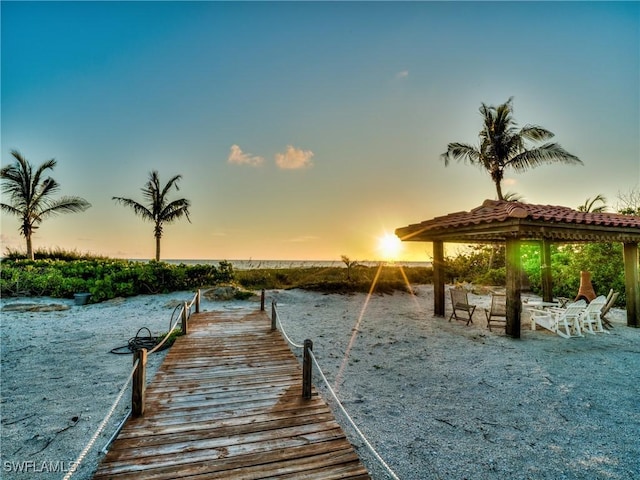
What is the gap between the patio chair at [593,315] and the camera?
816cm

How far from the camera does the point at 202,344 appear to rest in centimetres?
636

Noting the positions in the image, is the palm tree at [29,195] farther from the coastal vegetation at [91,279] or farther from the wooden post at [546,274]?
the wooden post at [546,274]

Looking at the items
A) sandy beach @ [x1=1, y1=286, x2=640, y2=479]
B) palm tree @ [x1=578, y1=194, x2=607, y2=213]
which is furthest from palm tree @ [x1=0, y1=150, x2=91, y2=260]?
palm tree @ [x1=578, y1=194, x2=607, y2=213]

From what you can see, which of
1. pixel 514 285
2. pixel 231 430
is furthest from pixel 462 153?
pixel 231 430

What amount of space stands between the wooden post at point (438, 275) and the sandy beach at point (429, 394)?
119 centimetres

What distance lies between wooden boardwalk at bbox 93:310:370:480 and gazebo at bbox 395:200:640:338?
6.10 meters

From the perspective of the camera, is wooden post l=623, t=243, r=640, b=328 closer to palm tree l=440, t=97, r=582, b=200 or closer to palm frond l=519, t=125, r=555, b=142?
palm tree l=440, t=97, r=582, b=200

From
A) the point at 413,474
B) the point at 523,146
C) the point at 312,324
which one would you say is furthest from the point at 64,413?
the point at 523,146

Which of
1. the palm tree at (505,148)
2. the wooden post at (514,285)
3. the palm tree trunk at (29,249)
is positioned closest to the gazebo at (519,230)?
the wooden post at (514,285)

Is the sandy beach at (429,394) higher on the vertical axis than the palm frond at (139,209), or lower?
lower

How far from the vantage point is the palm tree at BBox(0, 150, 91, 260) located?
→ 18.2 meters

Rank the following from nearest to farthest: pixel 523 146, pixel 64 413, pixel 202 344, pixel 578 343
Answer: pixel 64 413 < pixel 202 344 < pixel 578 343 < pixel 523 146

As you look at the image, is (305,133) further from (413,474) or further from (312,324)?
(413,474)

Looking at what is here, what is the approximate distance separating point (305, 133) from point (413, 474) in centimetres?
1173
